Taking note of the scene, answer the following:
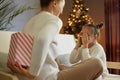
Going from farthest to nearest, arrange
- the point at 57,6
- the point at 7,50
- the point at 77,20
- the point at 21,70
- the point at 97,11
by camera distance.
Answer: the point at 97,11 < the point at 77,20 < the point at 7,50 < the point at 57,6 < the point at 21,70

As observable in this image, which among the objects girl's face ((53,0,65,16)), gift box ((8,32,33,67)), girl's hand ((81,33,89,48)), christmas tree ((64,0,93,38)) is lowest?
christmas tree ((64,0,93,38))

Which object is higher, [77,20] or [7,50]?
[7,50]

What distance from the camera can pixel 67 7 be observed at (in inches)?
203

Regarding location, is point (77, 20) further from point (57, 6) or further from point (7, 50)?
point (57, 6)

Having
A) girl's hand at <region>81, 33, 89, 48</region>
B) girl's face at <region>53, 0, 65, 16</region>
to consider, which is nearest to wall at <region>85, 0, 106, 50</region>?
girl's hand at <region>81, 33, 89, 48</region>

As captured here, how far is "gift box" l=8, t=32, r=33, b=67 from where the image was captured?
1352 millimetres

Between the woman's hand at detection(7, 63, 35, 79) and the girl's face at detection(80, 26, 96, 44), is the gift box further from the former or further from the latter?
the girl's face at detection(80, 26, 96, 44)

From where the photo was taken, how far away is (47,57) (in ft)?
4.66

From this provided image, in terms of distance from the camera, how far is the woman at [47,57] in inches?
51.4

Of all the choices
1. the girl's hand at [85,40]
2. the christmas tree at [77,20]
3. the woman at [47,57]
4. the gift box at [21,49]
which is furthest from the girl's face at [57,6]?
the christmas tree at [77,20]

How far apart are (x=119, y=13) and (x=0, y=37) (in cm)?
292

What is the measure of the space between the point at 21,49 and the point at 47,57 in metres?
0.18

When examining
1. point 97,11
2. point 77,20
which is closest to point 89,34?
point 77,20

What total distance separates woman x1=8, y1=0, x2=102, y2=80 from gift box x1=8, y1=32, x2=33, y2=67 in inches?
1.6
